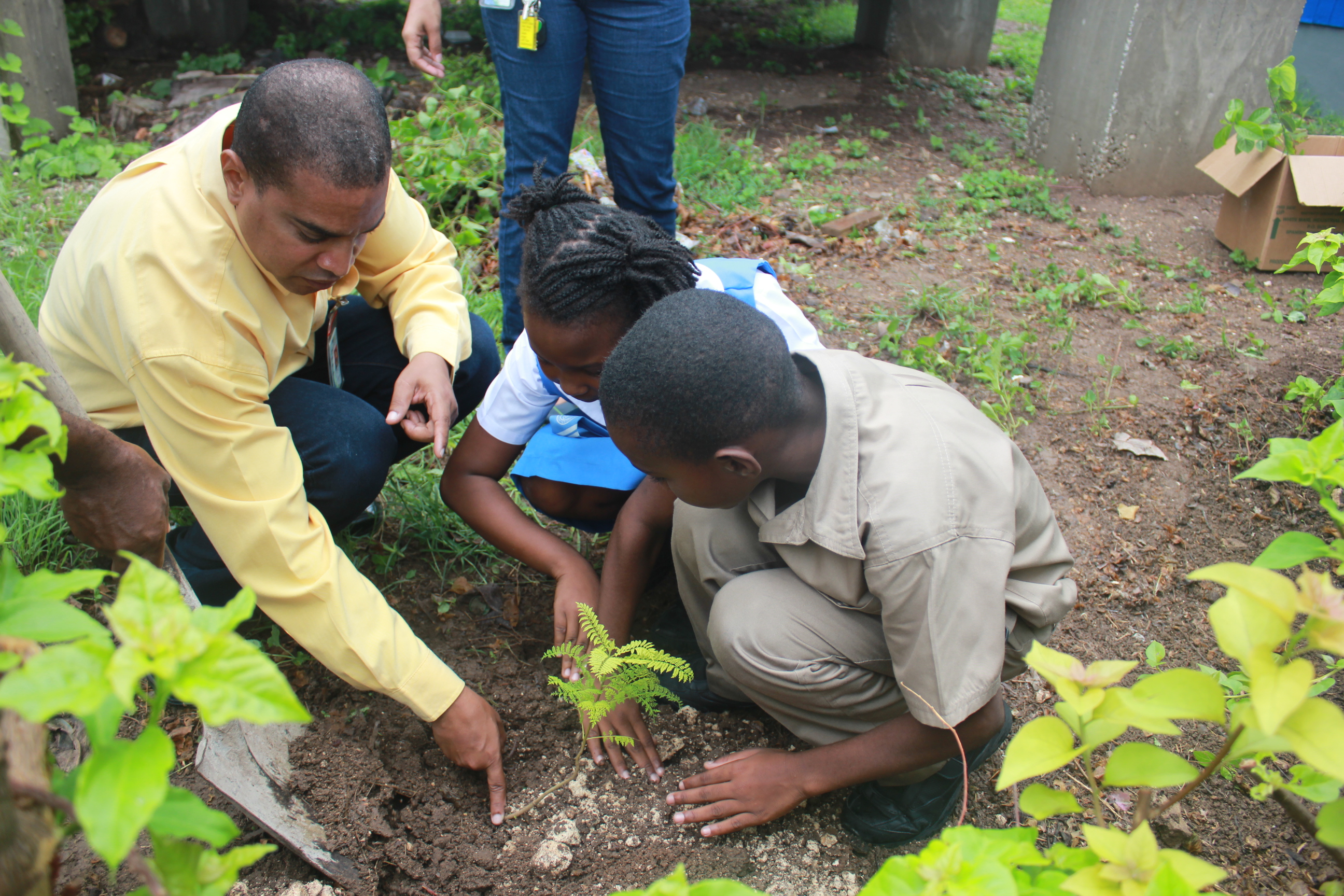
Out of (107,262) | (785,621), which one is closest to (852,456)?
(785,621)

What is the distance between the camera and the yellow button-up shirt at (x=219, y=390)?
5.26ft

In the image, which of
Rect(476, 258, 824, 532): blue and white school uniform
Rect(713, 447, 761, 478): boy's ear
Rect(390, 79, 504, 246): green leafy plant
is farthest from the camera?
Rect(390, 79, 504, 246): green leafy plant

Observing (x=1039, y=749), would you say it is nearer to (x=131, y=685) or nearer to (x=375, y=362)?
(x=131, y=685)

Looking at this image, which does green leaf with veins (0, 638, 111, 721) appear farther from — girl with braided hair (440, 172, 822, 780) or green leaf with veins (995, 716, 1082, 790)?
girl with braided hair (440, 172, 822, 780)

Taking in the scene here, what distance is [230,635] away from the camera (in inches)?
27.9

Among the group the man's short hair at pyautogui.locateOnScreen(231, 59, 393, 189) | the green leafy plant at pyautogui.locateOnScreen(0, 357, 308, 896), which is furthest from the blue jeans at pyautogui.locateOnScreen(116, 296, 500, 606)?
the green leafy plant at pyautogui.locateOnScreen(0, 357, 308, 896)

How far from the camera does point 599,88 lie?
2857mm

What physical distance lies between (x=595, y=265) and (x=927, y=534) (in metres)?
0.89

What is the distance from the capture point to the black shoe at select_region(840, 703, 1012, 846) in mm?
1779

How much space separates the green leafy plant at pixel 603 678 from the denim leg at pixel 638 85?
150cm

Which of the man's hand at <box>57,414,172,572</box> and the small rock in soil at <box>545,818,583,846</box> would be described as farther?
the small rock in soil at <box>545,818,583,846</box>

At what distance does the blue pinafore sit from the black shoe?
3.04 feet

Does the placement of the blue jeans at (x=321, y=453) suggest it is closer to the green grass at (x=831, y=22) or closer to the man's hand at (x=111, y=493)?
the man's hand at (x=111, y=493)

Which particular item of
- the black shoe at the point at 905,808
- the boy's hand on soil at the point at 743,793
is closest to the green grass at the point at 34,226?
the boy's hand on soil at the point at 743,793
